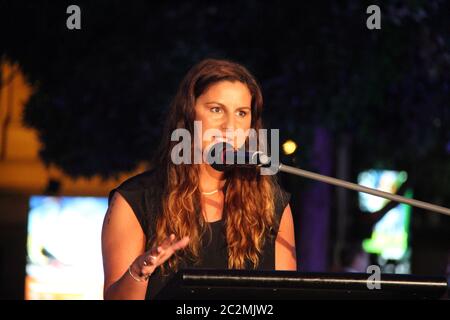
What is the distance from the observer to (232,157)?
3.09 metres

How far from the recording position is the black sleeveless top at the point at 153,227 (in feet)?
11.6

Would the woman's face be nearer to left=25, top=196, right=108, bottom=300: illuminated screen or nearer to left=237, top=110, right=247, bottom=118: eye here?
left=237, top=110, right=247, bottom=118: eye

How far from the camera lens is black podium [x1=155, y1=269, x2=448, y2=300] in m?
2.62

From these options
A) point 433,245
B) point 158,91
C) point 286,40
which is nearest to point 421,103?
point 286,40

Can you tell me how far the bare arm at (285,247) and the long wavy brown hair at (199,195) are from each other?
2.0 inches

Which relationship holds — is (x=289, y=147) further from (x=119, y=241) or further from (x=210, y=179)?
(x=119, y=241)

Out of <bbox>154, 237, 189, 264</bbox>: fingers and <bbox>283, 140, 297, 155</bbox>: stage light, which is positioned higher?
<bbox>283, 140, 297, 155</bbox>: stage light

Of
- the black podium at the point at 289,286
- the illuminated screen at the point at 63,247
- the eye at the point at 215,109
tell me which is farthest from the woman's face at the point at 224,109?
the illuminated screen at the point at 63,247

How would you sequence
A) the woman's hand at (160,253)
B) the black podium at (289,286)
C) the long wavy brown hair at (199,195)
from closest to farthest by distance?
1. the black podium at (289,286)
2. the woman's hand at (160,253)
3. the long wavy brown hair at (199,195)

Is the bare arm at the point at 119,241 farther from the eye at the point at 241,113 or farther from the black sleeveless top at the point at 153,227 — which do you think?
the eye at the point at 241,113

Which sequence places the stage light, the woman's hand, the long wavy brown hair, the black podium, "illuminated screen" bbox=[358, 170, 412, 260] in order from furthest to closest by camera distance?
"illuminated screen" bbox=[358, 170, 412, 260] → the stage light → the long wavy brown hair → the woman's hand → the black podium

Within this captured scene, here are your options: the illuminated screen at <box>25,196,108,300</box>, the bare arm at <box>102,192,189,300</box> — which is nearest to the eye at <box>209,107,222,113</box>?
the bare arm at <box>102,192,189,300</box>
